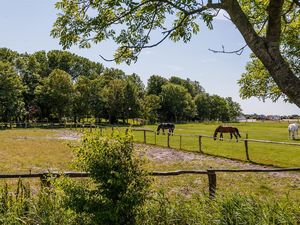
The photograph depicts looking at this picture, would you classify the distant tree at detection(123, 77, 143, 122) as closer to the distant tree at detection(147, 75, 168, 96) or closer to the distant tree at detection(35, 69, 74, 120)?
the distant tree at detection(35, 69, 74, 120)

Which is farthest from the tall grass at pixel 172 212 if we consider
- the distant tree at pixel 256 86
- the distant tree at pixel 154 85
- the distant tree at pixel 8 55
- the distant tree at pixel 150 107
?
the distant tree at pixel 154 85

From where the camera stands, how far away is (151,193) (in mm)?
5648

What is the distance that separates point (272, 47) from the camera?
3.92 metres

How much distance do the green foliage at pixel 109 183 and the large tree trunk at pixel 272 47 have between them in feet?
7.57

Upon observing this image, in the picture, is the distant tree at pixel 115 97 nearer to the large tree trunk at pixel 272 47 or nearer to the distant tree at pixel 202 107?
the distant tree at pixel 202 107

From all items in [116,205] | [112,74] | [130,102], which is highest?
[112,74]

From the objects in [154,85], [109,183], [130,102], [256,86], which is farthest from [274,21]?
[154,85]

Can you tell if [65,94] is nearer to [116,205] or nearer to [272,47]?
[116,205]

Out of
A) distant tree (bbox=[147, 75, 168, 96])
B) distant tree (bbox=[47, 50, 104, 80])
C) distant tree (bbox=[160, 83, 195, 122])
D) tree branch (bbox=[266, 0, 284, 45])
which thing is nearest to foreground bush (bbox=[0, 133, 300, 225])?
tree branch (bbox=[266, 0, 284, 45])

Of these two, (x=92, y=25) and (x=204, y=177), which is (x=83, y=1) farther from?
(x=204, y=177)

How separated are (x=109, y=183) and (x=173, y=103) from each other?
88.6m

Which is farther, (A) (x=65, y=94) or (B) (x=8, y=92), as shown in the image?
(A) (x=65, y=94)

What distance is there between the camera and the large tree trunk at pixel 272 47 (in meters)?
3.76

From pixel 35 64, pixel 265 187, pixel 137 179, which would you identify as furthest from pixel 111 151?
pixel 35 64
